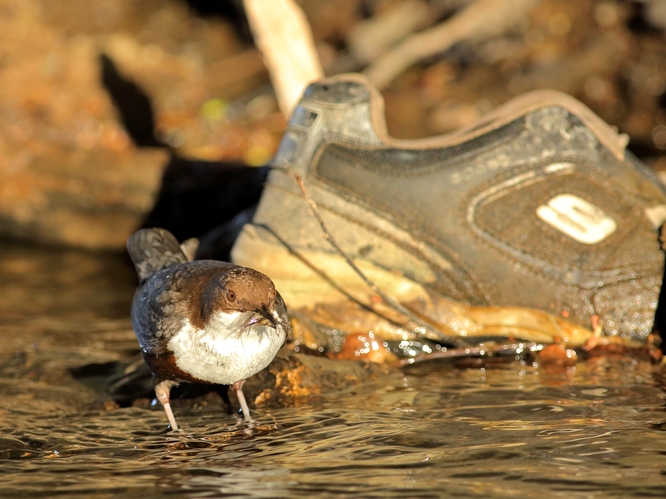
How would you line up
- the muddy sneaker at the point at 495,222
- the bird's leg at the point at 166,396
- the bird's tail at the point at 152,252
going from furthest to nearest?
the muddy sneaker at the point at 495,222, the bird's tail at the point at 152,252, the bird's leg at the point at 166,396

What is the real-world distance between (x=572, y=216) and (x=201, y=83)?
8.14 meters

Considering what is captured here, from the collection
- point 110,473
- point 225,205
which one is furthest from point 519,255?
point 225,205

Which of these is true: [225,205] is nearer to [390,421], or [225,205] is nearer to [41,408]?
[41,408]

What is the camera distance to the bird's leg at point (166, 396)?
11.9ft

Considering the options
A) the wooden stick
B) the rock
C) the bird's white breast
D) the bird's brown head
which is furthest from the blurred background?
the bird's brown head

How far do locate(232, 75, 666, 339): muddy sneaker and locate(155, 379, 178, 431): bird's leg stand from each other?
3.32 feet

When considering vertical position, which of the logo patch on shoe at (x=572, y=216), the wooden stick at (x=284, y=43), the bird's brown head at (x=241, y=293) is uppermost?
the wooden stick at (x=284, y=43)

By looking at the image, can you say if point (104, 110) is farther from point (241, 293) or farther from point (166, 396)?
point (241, 293)

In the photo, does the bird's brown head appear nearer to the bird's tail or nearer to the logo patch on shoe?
the bird's tail

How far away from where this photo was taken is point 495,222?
452cm

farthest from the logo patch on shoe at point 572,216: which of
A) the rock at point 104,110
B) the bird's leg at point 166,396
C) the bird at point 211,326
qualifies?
the rock at point 104,110

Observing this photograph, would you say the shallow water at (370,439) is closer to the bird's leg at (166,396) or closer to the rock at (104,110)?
the bird's leg at (166,396)

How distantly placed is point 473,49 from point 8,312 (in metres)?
7.37

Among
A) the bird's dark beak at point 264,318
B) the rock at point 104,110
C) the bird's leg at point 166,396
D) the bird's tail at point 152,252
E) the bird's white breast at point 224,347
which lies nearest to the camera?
the bird's dark beak at point 264,318
